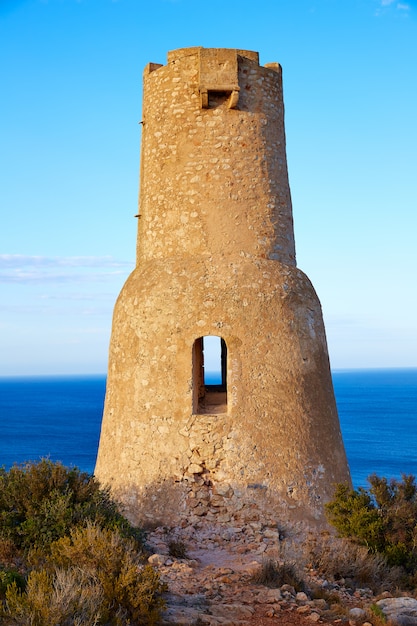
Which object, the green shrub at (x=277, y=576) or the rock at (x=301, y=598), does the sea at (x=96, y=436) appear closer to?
the green shrub at (x=277, y=576)

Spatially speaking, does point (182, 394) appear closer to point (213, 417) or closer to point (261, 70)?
point (213, 417)

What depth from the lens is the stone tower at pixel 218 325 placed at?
833 cm

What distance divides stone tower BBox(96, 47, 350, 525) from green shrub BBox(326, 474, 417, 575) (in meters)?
0.56

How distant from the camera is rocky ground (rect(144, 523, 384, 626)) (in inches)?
212

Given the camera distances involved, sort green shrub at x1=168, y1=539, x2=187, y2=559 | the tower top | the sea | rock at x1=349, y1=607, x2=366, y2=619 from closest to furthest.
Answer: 1. rock at x1=349, y1=607, x2=366, y2=619
2. green shrub at x1=168, y1=539, x2=187, y2=559
3. the tower top
4. the sea

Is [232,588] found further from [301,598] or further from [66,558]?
[66,558]

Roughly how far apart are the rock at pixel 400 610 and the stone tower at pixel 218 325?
2.20 metres

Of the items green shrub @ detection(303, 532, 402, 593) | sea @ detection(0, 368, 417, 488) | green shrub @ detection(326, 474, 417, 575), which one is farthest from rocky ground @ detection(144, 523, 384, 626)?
sea @ detection(0, 368, 417, 488)

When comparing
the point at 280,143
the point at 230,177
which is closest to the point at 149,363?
the point at 230,177

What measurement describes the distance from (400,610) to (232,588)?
1.60m

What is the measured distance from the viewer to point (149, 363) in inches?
348

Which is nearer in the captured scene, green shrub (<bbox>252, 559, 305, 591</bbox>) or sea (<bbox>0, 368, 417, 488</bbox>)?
green shrub (<bbox>252, 559, 305, 591</bbox>)

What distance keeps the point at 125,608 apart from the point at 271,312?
15.8ft

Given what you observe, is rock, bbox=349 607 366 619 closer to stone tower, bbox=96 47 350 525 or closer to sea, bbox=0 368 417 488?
stone tower, bbox=96 47 350 525
